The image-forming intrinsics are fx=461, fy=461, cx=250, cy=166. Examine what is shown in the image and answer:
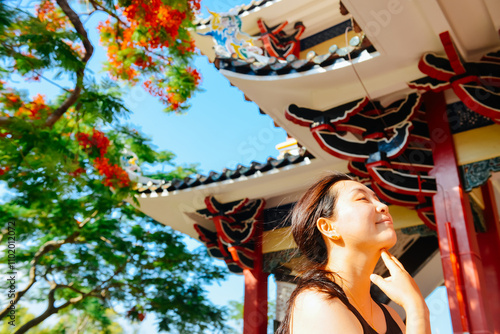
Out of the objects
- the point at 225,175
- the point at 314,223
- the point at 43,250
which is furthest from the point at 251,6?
the point at 314,223

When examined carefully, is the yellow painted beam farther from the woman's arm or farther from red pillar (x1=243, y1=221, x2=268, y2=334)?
the woman's arm

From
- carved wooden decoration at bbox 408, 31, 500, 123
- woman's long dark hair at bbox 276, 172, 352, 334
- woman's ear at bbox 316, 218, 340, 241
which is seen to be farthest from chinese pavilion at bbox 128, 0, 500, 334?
woman's ear at bbox 316, 218, 340, 241

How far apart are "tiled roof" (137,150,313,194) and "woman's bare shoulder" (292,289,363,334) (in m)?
4.14

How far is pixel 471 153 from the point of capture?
4.25 meters

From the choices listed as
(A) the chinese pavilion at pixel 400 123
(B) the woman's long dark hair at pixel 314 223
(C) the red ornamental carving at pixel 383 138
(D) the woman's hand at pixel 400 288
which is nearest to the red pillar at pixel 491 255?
(A) the chinese pavilion at pixel 400 123

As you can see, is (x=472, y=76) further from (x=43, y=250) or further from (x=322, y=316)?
(x=43, y=250)

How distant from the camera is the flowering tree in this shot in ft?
15.2

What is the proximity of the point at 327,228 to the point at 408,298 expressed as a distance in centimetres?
35

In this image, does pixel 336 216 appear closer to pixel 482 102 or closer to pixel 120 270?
pixel 482 102

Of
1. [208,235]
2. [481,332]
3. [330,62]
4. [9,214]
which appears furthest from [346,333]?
[9,214]

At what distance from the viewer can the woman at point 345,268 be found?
1.23m

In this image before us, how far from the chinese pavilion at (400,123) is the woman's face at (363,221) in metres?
1.16

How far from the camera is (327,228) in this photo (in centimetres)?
150

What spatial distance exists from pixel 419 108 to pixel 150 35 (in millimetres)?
3282
